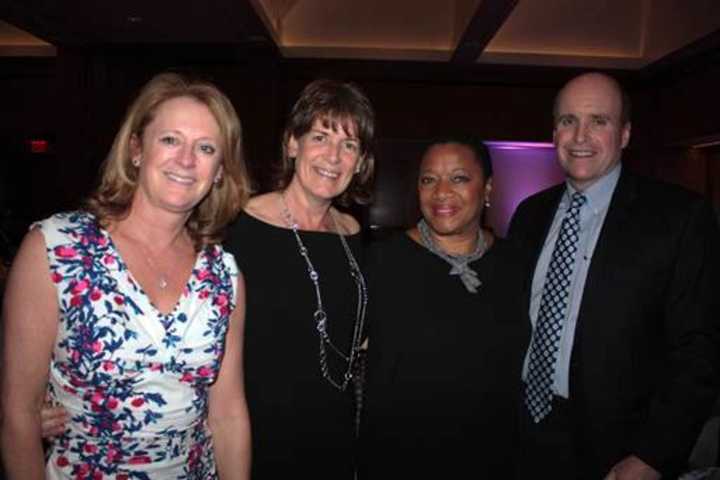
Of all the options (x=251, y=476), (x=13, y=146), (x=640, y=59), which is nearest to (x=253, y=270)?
(x=251, y=476)

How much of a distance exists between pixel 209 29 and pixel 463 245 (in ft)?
15.4

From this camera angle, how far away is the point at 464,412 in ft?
6.50

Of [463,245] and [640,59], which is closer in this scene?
[463,245]

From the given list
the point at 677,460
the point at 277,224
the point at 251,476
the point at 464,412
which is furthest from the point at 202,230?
the point at 677,460

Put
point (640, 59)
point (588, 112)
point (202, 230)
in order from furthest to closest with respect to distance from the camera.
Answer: point (640, 59), point (588, 112), point (202, 230)

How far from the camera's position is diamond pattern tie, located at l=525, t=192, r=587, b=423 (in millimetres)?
2027

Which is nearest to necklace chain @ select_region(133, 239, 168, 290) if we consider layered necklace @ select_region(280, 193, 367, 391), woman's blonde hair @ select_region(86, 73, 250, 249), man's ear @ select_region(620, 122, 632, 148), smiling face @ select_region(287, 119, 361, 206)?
woman's blonde hair @ select_region(86, 73, 250, 249)

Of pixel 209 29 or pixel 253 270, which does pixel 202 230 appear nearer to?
pixel 253 270

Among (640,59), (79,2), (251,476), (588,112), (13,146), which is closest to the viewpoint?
(251,476)

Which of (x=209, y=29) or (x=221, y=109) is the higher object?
(x=209, y=29)

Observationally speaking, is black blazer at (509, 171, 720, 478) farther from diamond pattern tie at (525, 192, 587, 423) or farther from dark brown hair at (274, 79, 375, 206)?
dark brown hair at (274, 79, 375, 206)

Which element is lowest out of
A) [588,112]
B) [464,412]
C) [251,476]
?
[251,476]

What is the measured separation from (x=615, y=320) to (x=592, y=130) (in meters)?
0.73

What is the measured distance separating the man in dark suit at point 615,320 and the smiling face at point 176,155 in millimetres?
1363
